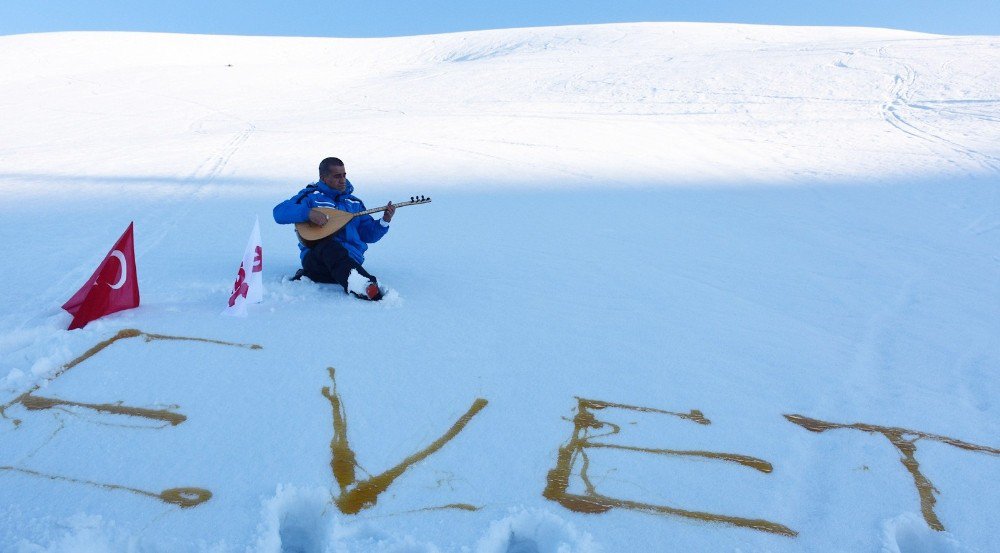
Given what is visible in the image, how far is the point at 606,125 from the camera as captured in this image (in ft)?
37.2

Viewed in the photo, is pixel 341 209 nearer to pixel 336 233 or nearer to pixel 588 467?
pixel 336 233

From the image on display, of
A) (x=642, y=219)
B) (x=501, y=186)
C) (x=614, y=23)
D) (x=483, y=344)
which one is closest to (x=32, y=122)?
(x=501, y=186)

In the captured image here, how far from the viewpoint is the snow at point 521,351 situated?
7.06 ft

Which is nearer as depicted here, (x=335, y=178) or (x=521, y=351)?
(x=521, y=351)

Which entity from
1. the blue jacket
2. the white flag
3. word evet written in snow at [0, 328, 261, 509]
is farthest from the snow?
the blue jacket

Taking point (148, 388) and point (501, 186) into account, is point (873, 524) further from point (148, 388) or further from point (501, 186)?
point (501, 186)

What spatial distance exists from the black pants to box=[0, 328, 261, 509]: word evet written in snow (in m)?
0.78

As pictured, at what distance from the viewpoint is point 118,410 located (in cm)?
262

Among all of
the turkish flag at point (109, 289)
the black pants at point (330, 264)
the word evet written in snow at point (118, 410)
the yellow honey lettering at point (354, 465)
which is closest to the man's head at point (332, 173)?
the black pants at point (330, 264)

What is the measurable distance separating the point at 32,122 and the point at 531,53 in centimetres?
1414

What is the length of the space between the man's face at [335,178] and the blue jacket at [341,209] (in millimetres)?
35

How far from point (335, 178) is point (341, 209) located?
187mm

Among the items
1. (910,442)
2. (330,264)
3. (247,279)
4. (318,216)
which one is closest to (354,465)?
(247,279)

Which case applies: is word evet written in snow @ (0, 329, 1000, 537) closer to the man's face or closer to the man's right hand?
the man's right hand
